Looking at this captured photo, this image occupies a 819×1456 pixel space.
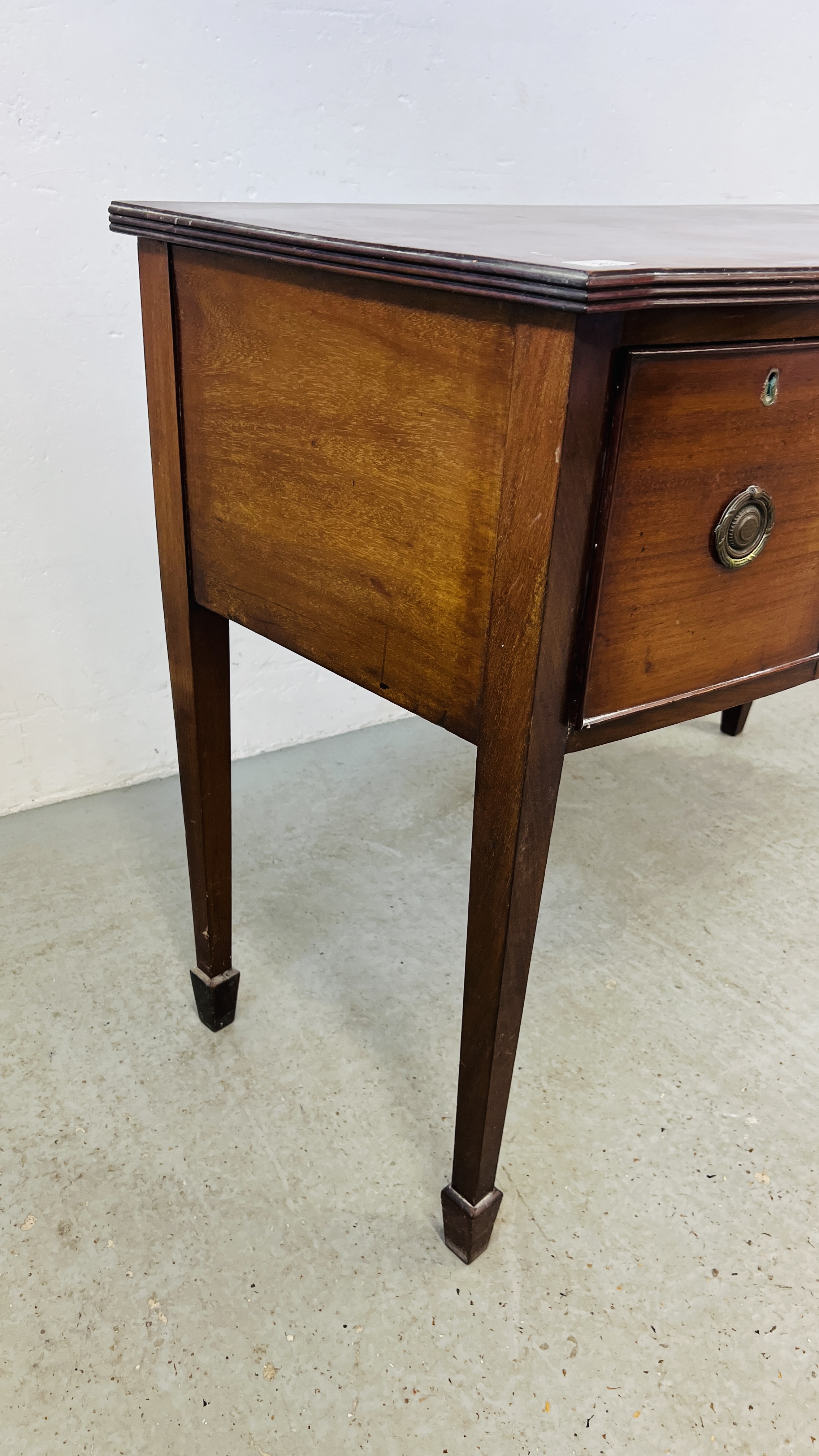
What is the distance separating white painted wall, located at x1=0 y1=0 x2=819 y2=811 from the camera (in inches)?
54.4

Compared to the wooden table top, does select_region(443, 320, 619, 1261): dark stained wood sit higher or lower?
lower

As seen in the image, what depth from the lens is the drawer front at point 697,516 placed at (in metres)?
0.67

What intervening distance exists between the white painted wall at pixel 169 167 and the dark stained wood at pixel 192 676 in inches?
20.7

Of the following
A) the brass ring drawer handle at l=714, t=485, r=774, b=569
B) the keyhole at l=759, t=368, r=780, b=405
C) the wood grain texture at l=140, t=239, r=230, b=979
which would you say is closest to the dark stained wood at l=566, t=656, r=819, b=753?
the brass ring drawer handle at l=714, t=485, r=774, b=569

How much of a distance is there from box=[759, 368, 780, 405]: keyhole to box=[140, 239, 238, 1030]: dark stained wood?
1.76ft

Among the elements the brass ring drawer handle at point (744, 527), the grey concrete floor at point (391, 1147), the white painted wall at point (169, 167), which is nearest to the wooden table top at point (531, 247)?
the brass ring drawer handle at point (744, 527)

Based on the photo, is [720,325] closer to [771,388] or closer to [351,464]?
[771,388]

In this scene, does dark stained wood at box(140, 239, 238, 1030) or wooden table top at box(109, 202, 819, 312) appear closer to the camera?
wooden table top at box(109, 202, 819, 312)

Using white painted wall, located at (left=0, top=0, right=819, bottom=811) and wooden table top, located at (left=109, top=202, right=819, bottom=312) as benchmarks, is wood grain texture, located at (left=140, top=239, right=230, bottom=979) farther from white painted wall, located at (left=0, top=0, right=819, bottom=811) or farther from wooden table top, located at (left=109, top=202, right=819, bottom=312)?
white painted wall, located at (left=0, top=0, right=819, bottom=811)

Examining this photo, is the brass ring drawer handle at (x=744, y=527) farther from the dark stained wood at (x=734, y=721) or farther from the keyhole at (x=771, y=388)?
the dark stained wood at (x=734, y=721)

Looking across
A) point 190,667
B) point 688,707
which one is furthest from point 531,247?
point 190,667

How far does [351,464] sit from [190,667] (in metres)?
0.36

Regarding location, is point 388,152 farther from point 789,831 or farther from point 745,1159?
point 745,1159

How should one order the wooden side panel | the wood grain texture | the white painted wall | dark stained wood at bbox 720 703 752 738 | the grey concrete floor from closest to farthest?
the wooden side panel < the grey concrete floor < the wood grain texture < the white painted wall < dark stained wood at bbox 720 703 752 738
